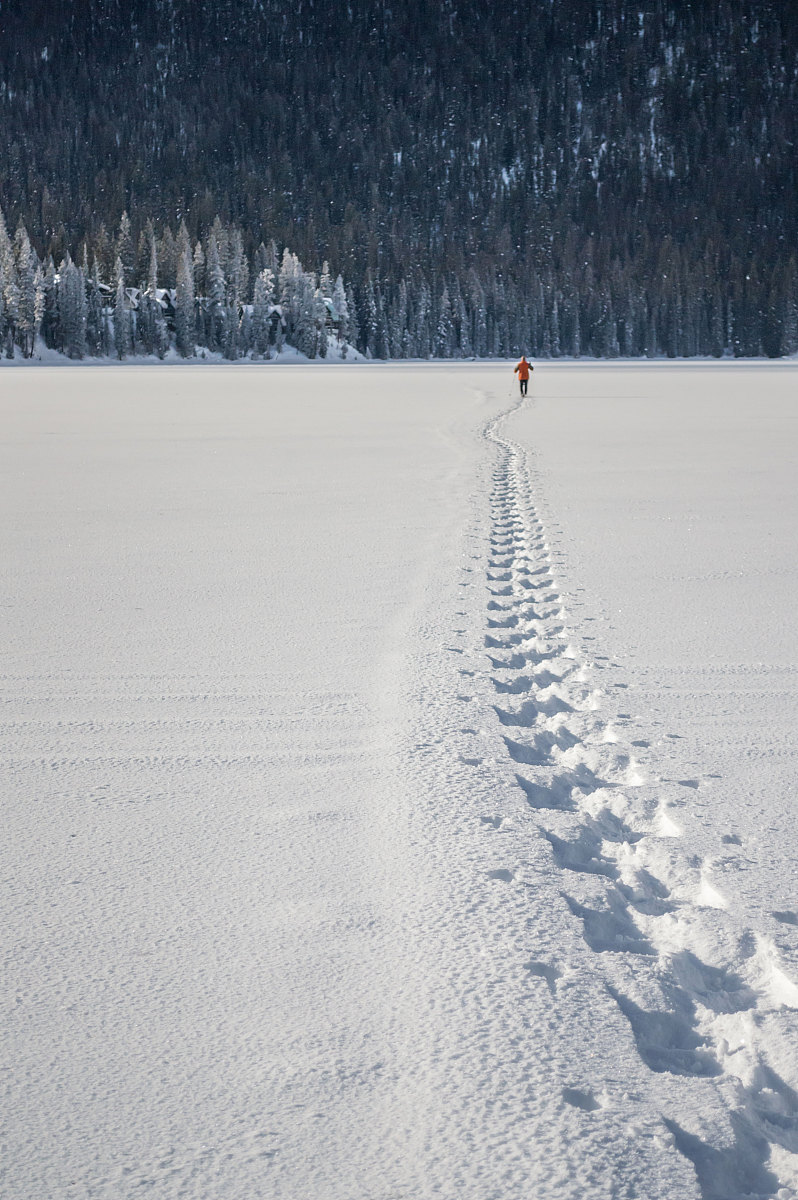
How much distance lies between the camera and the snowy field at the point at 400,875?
7.06 ft

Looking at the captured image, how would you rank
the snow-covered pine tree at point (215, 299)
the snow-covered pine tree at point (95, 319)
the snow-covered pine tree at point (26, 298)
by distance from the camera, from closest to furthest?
the snow-covered pine tree at point (26, 298), the snow-covered pine tree at point (95, 319), the snow-covered pine tree at point (215, 299)

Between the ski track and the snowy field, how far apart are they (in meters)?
0.01

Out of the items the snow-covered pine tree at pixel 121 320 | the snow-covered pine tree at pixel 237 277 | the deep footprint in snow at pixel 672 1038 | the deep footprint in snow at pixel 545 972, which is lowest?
the deep footprint in snow at pixel 672 1038

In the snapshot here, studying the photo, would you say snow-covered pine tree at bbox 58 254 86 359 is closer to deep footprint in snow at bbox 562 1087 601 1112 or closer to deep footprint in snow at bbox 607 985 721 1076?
deep footprint in snow at bbox 607 985 721 1076

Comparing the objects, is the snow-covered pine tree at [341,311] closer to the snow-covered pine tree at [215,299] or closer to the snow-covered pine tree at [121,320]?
the snow-covered pine tree at [215,299]

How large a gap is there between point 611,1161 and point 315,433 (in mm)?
18865

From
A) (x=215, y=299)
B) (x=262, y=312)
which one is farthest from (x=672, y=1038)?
(x=215, y=299)

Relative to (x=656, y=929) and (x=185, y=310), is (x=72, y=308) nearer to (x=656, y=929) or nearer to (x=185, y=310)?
(x=185, y=310)

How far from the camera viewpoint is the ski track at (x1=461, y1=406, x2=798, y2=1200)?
2201mm

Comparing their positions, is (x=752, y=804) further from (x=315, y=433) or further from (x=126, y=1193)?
(x=315, y=433)

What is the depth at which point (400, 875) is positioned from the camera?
3271 millimetres

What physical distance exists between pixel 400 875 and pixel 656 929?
784 millimetres

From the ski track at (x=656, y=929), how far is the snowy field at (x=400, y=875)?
1 centimetres

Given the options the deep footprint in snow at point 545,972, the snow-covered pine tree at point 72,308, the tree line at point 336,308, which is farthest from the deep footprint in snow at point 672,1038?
the snow-covered pine tree at point 72,308
